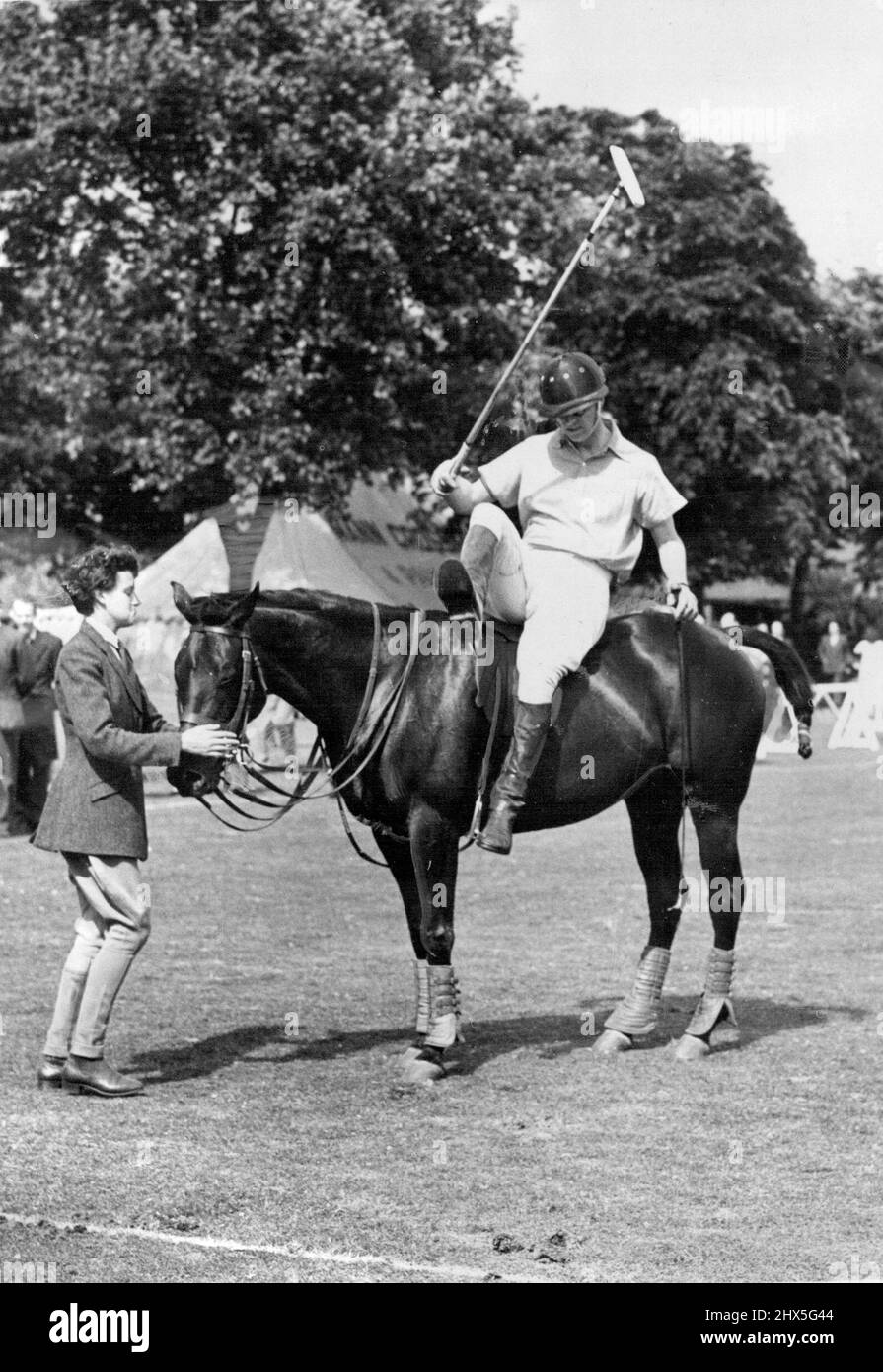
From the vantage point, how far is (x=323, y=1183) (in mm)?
7133

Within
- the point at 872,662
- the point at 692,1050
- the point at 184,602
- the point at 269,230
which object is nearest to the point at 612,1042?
the point at 692,1050

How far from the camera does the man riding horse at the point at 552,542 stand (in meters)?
9.02

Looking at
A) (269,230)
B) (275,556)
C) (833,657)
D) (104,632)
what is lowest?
(833,657)

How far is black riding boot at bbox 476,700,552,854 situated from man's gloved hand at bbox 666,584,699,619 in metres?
0.93

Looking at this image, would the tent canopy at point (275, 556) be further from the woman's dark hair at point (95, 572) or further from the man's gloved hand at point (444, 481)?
the woman's dark hair at point (95, 572)

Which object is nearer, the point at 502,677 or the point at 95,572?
the point at 95,572

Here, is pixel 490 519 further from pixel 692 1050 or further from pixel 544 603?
pixel 692 1050

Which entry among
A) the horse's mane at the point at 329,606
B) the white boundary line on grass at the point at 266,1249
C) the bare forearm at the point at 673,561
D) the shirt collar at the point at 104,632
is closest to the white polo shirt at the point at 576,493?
the bare forearm at the point at 673,561

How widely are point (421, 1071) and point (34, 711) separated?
12.9m

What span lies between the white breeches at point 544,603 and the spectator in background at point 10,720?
495 inches

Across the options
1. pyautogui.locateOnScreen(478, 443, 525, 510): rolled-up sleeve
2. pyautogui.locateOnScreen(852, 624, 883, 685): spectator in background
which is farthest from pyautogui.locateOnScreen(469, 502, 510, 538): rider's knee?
pyautogui.locateOnScreen(852, 624, 883, 685): spectator in background

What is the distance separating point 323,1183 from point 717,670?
3.58 meters

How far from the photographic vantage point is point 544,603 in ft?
30.1

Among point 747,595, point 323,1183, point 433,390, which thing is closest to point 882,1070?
point 323,1183
